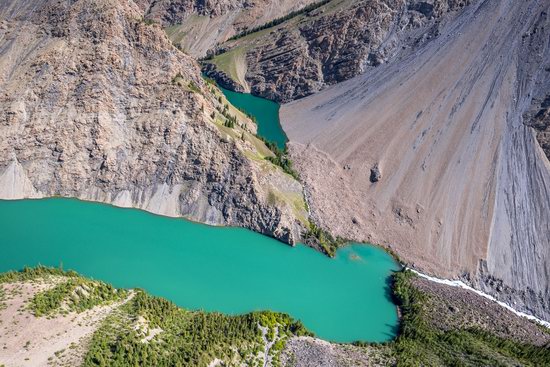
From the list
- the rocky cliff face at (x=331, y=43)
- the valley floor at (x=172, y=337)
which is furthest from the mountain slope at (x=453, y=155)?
the valley floor at (x=172, y=337)

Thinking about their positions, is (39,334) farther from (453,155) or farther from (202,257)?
(453,155)

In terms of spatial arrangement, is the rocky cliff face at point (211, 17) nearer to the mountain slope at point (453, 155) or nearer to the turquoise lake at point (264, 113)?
the turquoise lake at point (264, 113)

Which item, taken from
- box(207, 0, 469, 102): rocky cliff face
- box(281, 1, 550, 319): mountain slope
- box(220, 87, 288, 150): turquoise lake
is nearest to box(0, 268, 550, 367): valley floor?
box(281, 1, 550, 319): mountain slope

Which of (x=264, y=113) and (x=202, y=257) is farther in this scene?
(x=264, y=113)

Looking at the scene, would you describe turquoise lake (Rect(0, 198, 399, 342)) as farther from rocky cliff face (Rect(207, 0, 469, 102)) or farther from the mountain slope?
rocky cliff face (Rect(207, 0, 469, 102))

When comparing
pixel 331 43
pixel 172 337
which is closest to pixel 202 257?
pixel 172 337

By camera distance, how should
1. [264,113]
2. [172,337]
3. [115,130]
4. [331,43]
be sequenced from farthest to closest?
[331,43] < [264,113] < [115,130] < [172,337]
